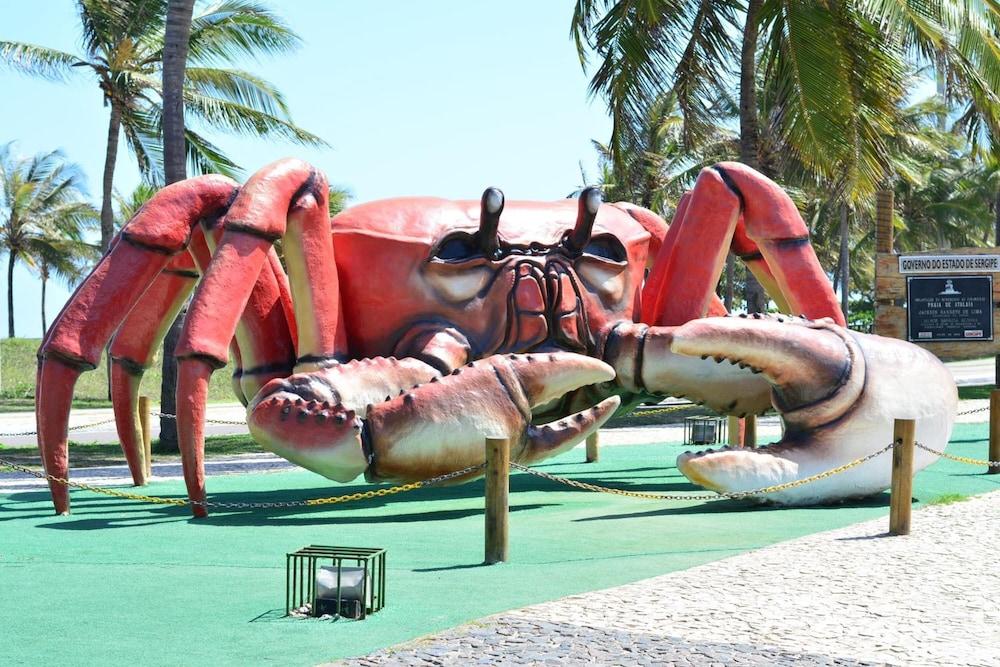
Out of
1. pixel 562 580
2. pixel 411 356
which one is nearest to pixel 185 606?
pixel 562 580

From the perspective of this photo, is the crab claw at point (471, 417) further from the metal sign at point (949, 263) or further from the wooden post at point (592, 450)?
the metal sign at point (949, 263)

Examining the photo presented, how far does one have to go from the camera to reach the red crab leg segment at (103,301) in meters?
8.06

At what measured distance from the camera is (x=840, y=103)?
15.3 m

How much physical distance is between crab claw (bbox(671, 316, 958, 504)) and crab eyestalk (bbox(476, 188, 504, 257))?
141 cm

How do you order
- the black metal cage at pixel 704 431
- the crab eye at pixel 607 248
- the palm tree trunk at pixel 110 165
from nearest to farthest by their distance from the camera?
1. the crab eye at pixel 607 248
2. the black metal cage at pixel 704 431
3. the palm tree trunk at pixel 110 165

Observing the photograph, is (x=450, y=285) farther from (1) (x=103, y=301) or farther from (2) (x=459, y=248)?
(1) (x=103, y=301)

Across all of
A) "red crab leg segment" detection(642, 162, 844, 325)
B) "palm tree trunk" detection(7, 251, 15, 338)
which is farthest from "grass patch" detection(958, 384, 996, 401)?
"palm tree trunk" detection(7, 251, 15, 338)

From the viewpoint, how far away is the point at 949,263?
15266mm

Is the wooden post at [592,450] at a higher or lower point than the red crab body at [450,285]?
lower

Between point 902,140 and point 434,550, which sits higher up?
point 902,140

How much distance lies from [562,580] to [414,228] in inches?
132

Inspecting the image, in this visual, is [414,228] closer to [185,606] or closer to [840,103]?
[185,606]

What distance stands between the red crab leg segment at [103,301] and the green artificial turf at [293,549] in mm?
737

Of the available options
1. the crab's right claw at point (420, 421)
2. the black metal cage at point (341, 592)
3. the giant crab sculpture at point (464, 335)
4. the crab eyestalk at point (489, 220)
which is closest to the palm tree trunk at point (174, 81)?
the giant crab sculpture at point (464, 335)
